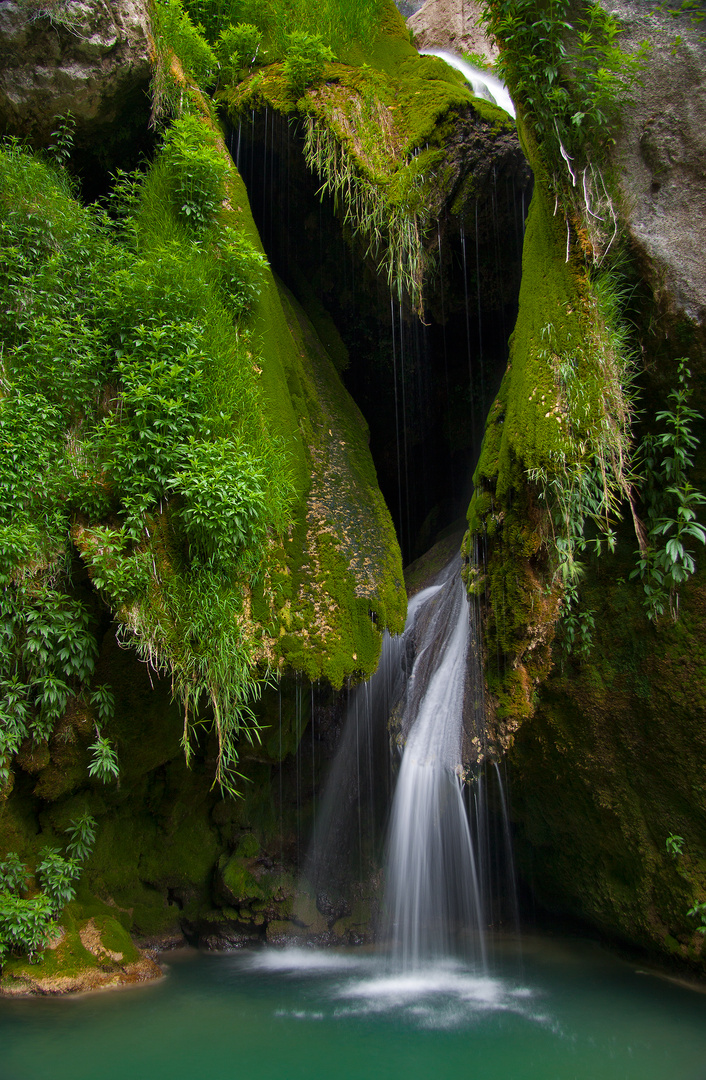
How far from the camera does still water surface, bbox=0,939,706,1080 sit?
380 cm

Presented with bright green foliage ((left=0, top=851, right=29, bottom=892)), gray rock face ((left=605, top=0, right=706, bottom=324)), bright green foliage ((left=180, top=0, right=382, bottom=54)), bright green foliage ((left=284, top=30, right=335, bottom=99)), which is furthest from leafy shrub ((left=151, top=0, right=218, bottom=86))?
bright green foliage ((left=0, top=851, right=29, bottom=892))

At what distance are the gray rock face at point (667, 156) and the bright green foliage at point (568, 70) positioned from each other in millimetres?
141

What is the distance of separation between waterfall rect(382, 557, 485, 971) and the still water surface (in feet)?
1.22

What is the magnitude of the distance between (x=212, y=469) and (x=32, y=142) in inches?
160

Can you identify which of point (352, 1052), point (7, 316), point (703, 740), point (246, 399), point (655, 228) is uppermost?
point (655, 228)

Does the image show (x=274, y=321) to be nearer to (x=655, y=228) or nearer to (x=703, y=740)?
(x=655, y=228)

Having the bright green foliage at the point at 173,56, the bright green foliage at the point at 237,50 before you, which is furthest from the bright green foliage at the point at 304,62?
the bright green foliage at the point at 173,56

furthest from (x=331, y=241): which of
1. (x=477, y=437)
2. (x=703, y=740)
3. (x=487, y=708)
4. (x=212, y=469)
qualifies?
(x=703, y=740)

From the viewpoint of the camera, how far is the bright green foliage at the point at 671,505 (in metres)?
4.54

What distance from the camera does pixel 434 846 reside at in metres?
5.80

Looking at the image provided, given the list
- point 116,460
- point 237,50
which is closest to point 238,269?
point 116,460

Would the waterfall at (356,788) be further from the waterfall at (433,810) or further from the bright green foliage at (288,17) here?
the bright green foliage at (288,17)

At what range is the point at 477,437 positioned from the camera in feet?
30.7

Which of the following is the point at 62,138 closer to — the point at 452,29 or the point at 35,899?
the point at 35,899
